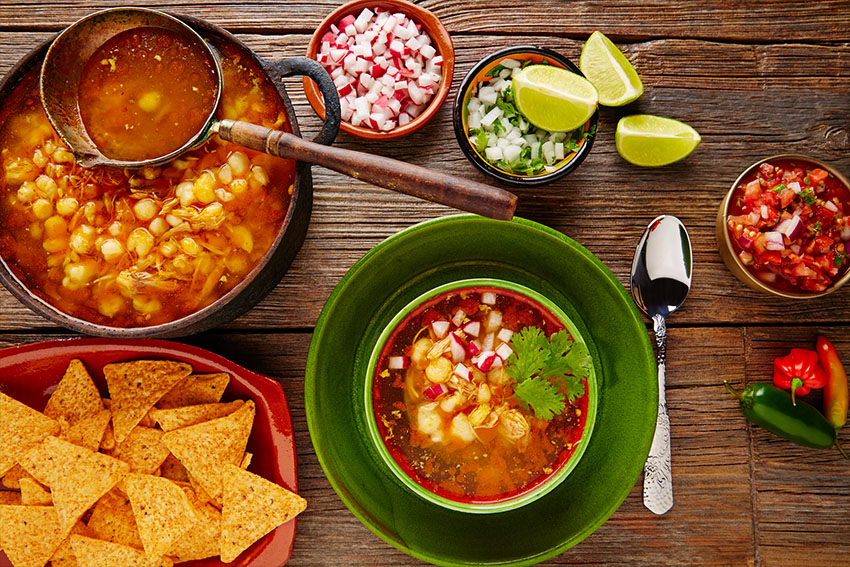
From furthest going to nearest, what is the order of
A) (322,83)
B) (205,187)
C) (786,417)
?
(786,417) → (205,187) → (322,83)

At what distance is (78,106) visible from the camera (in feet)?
5.73

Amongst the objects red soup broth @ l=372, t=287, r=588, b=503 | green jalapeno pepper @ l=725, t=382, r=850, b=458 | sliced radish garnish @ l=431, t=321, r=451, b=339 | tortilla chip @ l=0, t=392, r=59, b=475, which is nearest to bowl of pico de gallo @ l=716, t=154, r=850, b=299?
green jalapeno pepper @ l=725, t=382, r=850, b=458

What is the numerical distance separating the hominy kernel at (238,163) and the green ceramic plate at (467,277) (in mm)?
441

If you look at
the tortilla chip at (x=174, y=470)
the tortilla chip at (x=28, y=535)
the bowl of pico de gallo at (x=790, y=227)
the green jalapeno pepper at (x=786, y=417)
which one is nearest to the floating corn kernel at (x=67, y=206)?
the tortilla chip at (x=174, y=470)

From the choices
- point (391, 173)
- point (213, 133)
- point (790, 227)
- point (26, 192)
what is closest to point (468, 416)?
point (391, 173)

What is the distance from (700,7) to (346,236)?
1502 mm

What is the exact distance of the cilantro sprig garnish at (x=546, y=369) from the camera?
191 cm

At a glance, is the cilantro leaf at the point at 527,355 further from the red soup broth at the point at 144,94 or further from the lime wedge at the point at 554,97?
the red soup broth at the point at 144,94

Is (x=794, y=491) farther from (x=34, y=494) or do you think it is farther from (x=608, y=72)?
(x=34, y=494)

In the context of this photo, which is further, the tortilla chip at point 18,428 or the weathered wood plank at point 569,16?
the weathered wood plank at point 569,16

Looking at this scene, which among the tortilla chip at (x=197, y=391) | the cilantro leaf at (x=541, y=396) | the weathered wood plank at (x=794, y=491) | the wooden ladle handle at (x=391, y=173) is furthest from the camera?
the weathered wood plank at (x=794, y=491)

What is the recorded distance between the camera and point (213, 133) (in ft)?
5.58

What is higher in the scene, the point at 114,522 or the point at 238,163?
the point at 238,163

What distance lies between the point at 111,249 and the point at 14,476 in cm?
93
